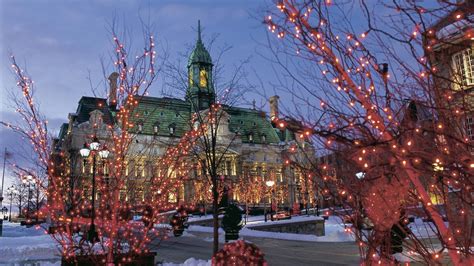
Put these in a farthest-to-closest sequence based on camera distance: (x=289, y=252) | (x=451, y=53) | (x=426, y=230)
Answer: (x=289, y=252) → (x=426, y=230) → (x=451, y=53)

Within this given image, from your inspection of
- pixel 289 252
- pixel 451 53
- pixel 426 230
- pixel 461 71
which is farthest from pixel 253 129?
pixel 451 53

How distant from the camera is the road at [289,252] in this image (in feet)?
55.9

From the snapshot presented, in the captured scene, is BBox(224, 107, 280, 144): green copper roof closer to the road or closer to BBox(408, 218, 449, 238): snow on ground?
the road

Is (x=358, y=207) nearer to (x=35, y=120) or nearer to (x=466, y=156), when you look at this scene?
(x=466, y=156)

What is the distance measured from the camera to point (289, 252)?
66.0 feet

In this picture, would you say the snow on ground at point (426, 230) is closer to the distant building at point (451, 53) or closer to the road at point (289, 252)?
the distant building at point (451, 53)

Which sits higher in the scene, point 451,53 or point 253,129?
point 253,129

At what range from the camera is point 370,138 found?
3.97 metres

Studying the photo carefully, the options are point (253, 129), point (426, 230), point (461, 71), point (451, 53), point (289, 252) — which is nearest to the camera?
point (451, 53)

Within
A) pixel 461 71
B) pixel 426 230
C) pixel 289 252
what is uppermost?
pixel 461 71

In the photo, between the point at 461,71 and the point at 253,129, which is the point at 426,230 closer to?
the point at 461,71

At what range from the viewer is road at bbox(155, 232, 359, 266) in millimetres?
17041

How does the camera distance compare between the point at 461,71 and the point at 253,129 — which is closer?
the point at 461,71

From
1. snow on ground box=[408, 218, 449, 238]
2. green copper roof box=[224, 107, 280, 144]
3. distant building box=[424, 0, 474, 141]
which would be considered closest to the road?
snow on ground box=[408, 218, 449, 238]
